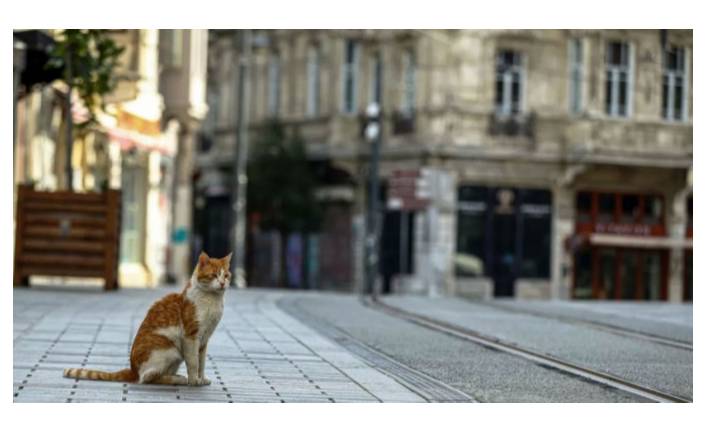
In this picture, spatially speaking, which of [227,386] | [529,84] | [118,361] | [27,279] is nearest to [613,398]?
[227,386]

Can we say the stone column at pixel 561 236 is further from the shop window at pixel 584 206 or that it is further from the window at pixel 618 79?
the window at pixel 618 79

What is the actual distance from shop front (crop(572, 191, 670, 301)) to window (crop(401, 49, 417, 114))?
10.1 ft

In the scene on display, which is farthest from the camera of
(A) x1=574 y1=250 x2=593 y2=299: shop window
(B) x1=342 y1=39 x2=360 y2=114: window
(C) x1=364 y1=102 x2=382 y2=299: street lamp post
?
(B) x1=342 y1=39 x2=360 y2=114: window

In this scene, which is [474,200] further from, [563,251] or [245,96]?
[245,96]

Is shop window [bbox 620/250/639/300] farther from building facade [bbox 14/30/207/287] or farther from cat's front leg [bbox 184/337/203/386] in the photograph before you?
cat's front leg [bbox 184/337/203/386]

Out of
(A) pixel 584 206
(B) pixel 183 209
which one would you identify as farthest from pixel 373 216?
(B) pixel 183 209

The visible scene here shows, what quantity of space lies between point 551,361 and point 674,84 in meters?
4.26

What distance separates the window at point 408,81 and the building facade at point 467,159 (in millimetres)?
35

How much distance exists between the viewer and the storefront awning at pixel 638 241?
22062 millimetres

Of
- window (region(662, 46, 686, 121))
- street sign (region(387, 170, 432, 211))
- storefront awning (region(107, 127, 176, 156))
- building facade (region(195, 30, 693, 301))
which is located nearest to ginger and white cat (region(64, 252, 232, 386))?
window (region(662, 46, 686, 121))

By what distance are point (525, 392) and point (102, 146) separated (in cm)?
1248

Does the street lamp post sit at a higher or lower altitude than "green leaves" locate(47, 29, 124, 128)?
lower

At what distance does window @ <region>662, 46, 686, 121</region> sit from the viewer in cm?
1303

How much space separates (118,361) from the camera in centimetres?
993
